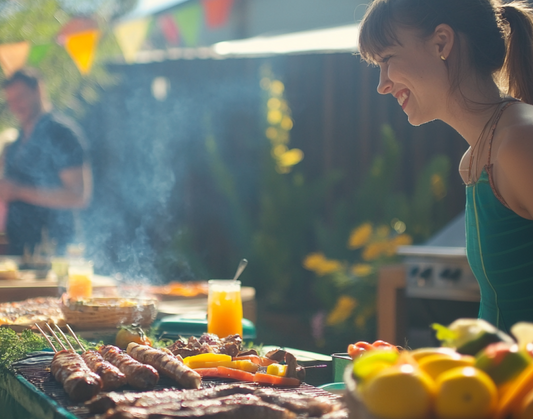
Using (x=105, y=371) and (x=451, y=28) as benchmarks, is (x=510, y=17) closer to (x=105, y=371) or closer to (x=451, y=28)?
(x=451, y=28)

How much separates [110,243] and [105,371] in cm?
675

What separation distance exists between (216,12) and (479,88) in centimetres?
822

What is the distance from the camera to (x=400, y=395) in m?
0.98

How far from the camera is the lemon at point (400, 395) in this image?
0.98 m

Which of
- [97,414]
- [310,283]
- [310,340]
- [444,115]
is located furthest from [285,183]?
[97,414]

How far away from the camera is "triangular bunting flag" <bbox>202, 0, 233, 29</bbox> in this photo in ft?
31.9

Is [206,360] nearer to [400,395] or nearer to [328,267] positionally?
[400,395]

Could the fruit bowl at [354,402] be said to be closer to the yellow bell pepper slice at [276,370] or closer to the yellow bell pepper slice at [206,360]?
the yellow bell pepper slice at [276,370]

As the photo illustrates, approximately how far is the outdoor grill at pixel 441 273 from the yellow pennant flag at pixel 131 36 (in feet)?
17.7

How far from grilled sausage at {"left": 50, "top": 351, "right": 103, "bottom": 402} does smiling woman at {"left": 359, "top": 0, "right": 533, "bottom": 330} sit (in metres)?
1.17

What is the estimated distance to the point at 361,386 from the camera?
106 cm

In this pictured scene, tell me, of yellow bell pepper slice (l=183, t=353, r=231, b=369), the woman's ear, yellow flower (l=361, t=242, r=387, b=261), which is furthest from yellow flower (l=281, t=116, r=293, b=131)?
yellow bell pepper slice (l=183, t=353, r=231, b=369)

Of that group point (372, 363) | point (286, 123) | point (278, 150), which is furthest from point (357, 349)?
point (286, 123)

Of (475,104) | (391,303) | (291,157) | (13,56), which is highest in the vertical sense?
(13,56)
